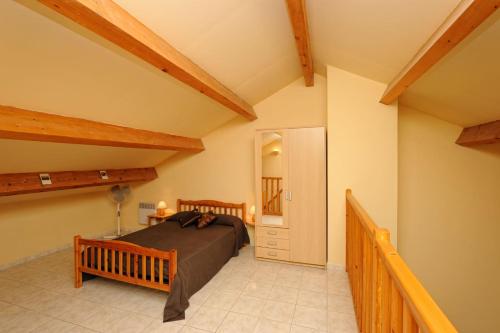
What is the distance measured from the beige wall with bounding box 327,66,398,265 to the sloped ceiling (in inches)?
10.7

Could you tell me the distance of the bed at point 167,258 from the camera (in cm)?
245

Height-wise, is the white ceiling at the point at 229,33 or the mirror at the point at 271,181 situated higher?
the white ceiling at the point at 229,33

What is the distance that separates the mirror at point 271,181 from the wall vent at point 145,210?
264cm

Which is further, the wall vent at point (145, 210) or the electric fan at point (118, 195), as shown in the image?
the wall vent at point (145, 210)

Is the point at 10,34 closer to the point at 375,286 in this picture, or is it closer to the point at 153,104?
the point at 153,104

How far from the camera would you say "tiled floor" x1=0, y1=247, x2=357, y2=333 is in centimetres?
222

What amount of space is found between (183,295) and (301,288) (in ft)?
4.49

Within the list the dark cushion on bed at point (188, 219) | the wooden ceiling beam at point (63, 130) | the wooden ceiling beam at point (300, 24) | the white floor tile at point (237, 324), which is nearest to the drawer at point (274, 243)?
the dark cushion on bed at point (188, 219)

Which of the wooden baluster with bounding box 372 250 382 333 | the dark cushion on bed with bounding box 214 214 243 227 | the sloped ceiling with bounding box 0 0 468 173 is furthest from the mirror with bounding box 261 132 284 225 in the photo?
the wooden baluster with bounding box 372 250 382 333

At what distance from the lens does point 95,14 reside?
49.6 inches

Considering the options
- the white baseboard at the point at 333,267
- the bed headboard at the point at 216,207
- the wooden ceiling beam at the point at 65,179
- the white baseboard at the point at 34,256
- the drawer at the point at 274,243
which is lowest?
the white baseboard at the point at 34,256

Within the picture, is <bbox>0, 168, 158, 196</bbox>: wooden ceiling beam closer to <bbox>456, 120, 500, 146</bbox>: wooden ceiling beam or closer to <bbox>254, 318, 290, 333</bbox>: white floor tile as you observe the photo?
<bbox>254, 318, 290, 333</bbox>: white floor tile

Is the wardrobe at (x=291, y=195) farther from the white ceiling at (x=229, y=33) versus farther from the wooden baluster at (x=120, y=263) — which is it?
the wooden baluster at (x=120, y=263)

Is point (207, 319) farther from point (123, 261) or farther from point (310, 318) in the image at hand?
point (123, 261)
